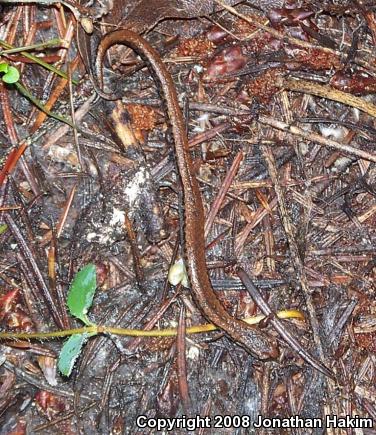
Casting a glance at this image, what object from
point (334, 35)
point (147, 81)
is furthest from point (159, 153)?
point (334, 35)

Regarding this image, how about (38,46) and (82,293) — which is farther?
(38,46)

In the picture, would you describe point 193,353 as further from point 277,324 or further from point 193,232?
point 193,232

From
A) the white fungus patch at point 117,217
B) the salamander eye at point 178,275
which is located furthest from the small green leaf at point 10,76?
the salamander eye at point 178,275

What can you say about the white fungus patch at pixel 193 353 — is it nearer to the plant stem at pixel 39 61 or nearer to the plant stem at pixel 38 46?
the plant stem at pixel 39 61

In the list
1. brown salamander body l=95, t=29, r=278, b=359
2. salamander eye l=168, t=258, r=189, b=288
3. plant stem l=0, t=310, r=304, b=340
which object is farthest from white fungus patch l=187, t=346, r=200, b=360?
salamander eye l=168, t=258, r=189, b=288

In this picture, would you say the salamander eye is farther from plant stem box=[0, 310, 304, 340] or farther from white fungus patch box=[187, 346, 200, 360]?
white fungus patch box=[187, 346, 200, 360]

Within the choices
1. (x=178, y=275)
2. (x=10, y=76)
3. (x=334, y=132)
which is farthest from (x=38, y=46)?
(x=334, y=132)
